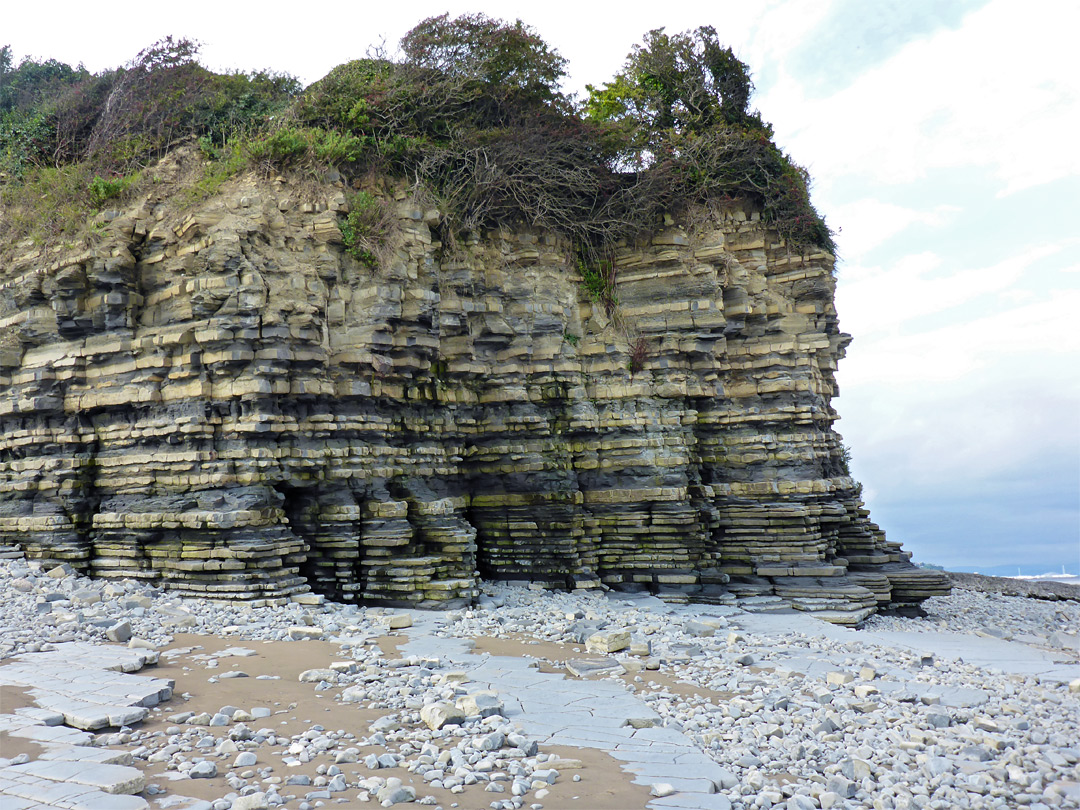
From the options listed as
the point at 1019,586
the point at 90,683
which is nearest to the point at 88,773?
the point at 90,683

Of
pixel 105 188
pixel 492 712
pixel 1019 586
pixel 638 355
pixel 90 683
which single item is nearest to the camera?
pixel 492 712

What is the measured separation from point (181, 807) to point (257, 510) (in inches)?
333

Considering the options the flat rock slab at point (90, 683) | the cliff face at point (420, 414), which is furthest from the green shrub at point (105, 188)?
the flat rock slab at point (90, 683)

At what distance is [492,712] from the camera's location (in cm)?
730

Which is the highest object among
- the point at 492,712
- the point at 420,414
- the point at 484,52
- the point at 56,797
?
the point at 484,52

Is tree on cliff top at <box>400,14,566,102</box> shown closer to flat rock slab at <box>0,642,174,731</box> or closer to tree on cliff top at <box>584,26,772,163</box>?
tree on cliff top at <box>584,26,772,163</box>

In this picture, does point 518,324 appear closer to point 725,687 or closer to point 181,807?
point 725,687

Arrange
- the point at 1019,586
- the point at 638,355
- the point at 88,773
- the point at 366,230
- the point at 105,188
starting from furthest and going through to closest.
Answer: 1. the point at 1019,586
2. the point at 638,355
3. the point at 105,188
4. the point at 366,230
5. the point at 88,773

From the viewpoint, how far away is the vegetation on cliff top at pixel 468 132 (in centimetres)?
1659

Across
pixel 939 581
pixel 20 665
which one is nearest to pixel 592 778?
pixel 20 665

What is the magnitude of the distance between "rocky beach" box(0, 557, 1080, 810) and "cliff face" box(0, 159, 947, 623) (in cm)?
173

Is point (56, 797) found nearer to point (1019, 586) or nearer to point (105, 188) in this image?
point (105, 188)

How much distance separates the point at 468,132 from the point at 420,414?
667cm

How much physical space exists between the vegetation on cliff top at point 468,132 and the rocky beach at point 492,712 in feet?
30.0
